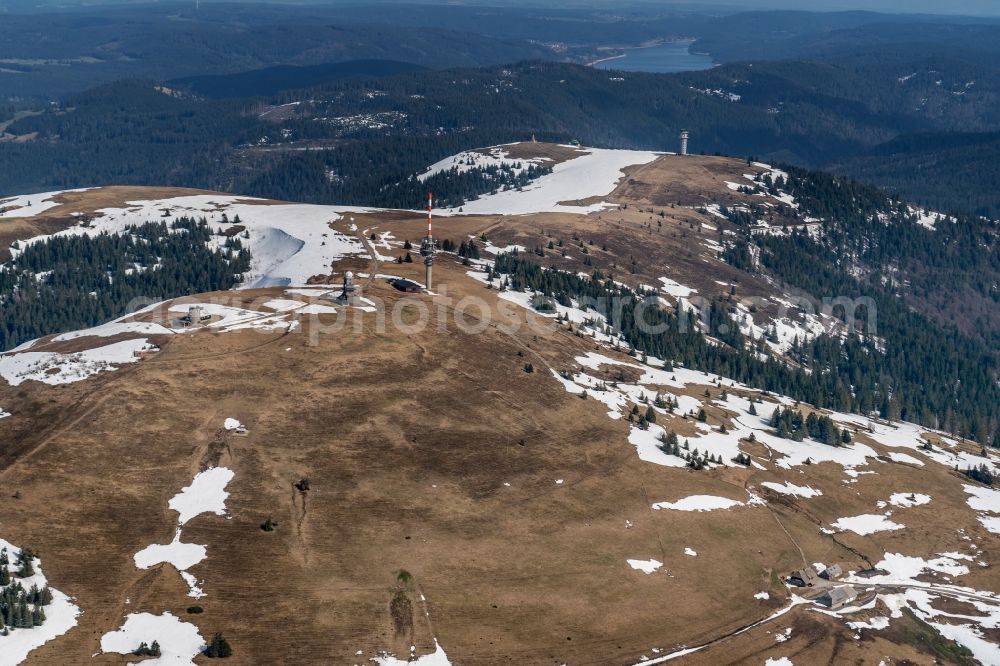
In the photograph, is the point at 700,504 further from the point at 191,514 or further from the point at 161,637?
the point at 161,637

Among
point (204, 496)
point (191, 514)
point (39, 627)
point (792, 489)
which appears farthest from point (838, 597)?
point (39, 627)

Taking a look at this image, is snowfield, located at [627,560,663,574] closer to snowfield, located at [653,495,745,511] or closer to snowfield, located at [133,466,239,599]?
snowfield, located at [653,495,745,511]

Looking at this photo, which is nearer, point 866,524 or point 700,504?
point 700,504

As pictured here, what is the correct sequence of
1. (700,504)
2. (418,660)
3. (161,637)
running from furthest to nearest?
(700,504), (418,660), (161,637)

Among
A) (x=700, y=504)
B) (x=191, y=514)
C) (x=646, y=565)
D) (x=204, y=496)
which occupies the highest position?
(x=204, y=496)

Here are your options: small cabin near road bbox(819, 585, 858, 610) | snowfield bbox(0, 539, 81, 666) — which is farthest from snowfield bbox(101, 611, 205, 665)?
small cabin near road bbox(819, 585, 858, 610)

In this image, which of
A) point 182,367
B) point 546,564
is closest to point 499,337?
point 182,367

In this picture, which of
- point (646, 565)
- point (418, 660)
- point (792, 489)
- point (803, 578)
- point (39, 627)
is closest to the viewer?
point (39, 627)

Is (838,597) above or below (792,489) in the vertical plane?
above
